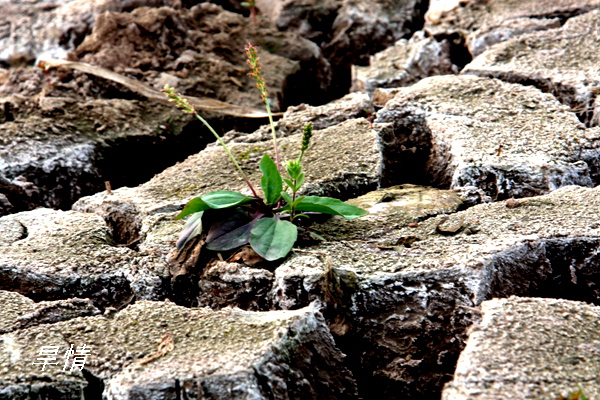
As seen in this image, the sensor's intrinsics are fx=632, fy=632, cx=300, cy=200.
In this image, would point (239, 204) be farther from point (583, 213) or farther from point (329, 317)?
point (583, 213)

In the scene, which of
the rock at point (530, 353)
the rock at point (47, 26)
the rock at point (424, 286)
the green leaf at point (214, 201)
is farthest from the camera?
the rock at point (47, 26)

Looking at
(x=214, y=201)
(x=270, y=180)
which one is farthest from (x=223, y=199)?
(x=270, y=180)

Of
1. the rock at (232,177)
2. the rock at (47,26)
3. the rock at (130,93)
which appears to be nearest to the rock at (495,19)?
the rock at (130,93)

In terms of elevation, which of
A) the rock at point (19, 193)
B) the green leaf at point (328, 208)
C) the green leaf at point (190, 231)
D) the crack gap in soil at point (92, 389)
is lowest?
the rock at point (19, 193)

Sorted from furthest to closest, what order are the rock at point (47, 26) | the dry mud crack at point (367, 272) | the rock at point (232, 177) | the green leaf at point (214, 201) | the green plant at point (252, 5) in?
Result: the green plant at point (252, 5)
the rock at point (47, 26)
the rock at point (232, 177)
the green leaf at point (214, 201)
the dry mud crack at point (367, 272)

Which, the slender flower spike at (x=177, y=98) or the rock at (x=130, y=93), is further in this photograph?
the rock at (x=130, y=93)

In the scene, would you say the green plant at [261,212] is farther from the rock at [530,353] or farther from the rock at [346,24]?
the rock at [346,24]

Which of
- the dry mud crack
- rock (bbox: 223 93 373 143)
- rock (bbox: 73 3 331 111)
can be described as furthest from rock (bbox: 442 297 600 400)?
rock (bbox: 73 3 331 111)
